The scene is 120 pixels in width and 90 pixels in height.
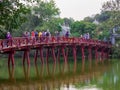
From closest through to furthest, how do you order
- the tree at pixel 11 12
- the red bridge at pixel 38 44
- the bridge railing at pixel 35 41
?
the tree at pixel 11 12
the bridge railing at pixel 35 41
the red bridge at pixel 38 44

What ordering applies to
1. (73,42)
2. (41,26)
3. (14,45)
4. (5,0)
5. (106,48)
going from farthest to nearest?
1. (41,26)
2. (106,48)
3. (73,42)
4. (14,45)
5. (5,0)

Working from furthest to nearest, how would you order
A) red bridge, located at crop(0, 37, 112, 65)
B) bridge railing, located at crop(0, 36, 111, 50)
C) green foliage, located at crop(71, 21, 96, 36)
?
green foliage, located at crop(71, 21, 96, 36) < red bridge, located at crop(0, 37, 112, 65) < bridge railing, located at crop(0, 36, 111, 50)

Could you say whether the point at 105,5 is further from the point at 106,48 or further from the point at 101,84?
the point at 101,84

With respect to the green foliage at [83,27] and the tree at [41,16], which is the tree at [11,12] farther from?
the green foliage at [83,27]

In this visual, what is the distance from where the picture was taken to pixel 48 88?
2720 cm

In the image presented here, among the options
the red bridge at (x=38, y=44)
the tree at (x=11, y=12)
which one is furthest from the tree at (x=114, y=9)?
the tree at (x=11, y=12)

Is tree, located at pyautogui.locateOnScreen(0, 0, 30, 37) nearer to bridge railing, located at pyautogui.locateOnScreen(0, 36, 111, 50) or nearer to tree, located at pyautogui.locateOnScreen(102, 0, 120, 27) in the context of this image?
bridge railing, located at pyautogui.locateOnScreen(0, 36, 111, 50)

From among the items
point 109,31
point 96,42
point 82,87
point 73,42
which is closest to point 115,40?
point 109,31

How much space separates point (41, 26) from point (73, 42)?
969 inches

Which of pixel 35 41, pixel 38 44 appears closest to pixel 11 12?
pixel 35 41

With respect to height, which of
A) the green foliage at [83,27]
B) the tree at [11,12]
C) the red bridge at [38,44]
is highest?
Result: the tree at [11,12]

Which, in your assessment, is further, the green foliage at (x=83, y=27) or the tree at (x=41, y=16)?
the green foliage at (x=83, y=27)

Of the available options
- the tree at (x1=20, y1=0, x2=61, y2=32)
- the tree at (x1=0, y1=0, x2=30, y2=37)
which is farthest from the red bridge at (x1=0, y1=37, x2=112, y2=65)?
the tree at (x1=20, y1=0, x2=61, y2=32)

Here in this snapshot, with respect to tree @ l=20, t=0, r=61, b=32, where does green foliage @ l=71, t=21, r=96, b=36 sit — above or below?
below
